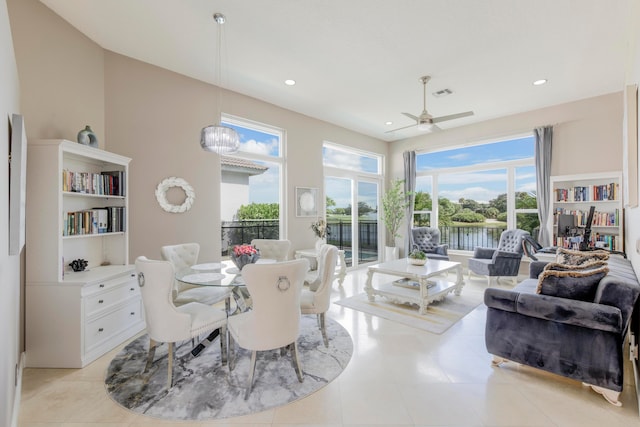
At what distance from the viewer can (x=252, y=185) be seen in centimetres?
498

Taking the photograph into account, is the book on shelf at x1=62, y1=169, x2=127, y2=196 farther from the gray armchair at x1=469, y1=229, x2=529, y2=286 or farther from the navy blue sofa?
the gray armchair at x1=469, y1=229, x2=529, y2=286

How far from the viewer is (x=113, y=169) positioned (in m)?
3.28

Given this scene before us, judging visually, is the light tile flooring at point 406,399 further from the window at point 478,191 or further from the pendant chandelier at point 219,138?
the window at point 478,191

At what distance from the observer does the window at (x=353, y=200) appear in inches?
250

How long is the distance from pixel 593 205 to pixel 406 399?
503 cm

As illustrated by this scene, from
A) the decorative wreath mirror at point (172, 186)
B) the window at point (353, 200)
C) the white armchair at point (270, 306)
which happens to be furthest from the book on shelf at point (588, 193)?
the decorative wreath mirror at point (172, 186)

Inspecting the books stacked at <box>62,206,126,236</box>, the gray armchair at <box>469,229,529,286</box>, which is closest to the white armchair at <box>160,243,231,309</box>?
the books stacked at <box>62,206,126,236</box>

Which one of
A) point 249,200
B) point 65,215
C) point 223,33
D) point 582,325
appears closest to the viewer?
point 582,325

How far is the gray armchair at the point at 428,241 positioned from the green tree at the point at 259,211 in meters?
3.13

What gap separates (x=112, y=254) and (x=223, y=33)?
2.74 m

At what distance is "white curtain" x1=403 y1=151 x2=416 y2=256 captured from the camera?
7027 millimetres

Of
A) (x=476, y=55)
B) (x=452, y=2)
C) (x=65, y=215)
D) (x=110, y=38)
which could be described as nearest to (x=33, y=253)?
(x=65, y=215)

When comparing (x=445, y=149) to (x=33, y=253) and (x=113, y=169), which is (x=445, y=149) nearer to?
(x=113, y=169)

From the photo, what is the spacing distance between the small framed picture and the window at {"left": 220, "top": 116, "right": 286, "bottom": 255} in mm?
326
